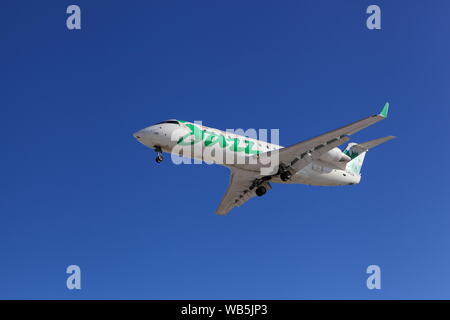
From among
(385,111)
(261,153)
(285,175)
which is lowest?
(285,175)

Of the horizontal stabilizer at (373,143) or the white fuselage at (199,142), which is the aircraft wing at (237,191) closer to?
the white fuselage at (199,142)

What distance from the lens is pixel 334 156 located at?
37.1 meters

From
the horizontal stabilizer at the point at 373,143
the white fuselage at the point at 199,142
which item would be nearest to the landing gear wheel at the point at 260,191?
the white fuselage at the point at 199,142

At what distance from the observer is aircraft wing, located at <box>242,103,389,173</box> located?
32.4 metres

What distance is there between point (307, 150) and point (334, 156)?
279cm

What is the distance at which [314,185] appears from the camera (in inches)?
1531

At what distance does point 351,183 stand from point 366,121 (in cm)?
1035

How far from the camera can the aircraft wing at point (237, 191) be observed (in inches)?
1511

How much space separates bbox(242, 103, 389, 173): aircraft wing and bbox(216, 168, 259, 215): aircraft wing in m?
1.36

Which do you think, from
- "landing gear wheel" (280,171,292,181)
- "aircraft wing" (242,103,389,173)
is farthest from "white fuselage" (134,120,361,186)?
"aircraft wing" (242,103,389,173)

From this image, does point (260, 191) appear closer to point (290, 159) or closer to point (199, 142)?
point (290, 159)

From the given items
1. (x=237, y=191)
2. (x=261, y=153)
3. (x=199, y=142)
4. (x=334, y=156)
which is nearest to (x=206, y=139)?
(x=199, y=142)

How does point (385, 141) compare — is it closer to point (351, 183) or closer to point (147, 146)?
point (351, 183)

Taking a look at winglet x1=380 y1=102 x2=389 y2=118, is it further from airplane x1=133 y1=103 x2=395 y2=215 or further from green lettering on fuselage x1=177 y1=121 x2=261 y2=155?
green lettering on fuselage x1=177 y1=121 x2=261 y2=155
